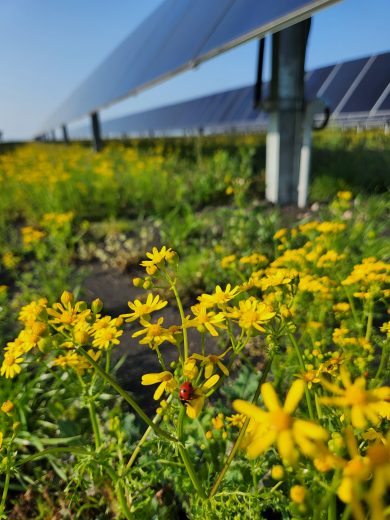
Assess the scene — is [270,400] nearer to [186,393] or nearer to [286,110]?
[186,393]

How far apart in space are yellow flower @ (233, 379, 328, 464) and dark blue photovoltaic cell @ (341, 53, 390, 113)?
6.14 meters

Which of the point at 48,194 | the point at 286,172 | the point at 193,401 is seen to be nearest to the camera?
the point at 193,401

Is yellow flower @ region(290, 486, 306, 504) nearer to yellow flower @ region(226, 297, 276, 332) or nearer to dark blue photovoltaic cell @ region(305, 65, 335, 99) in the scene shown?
yellow flower @ region(226, 297, 276, 332)

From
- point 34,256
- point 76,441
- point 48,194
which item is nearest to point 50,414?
point 76,441

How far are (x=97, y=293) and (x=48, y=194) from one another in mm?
2066

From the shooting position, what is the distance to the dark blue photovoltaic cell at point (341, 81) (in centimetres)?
Result: 662

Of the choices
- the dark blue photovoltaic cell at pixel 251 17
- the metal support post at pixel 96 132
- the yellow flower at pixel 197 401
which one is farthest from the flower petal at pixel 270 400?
the metal support post at pixel 96 132

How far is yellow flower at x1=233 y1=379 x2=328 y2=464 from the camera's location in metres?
0.51

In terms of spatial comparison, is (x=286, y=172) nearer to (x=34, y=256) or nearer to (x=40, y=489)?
(x=34, y=256)

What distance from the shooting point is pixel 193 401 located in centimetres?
77

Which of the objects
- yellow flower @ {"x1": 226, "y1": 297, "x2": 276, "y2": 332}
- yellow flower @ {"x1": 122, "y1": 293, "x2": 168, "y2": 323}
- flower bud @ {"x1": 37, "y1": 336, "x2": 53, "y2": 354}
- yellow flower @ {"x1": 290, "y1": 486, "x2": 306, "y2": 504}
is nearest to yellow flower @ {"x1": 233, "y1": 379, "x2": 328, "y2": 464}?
yellow flower @ {"x1": 290, "y1": 486, "x2": 306, "y2": 504}

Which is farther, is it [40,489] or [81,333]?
[40,489]

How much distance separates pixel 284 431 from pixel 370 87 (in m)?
6.75

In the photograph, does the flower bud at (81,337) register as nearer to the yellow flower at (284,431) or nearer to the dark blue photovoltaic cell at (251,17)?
the yellow flower at (284,431)
